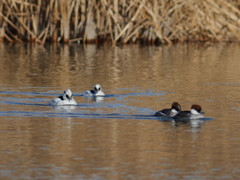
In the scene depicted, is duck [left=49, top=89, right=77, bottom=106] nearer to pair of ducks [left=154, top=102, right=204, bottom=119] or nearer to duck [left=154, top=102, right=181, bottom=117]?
duck [left=154, top=102, right=181, bottom=117]

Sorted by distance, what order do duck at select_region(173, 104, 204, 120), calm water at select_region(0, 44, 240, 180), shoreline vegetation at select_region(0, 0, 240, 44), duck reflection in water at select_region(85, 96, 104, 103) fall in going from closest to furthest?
calm water at select_region(0, 44, 240, 180) → duck at select_region(173, 104, 204, 120) → duck reflection in water at select_region(85, 96, 104, 103) → shoreline vegetation at select_region(0, 0, 240, 44)

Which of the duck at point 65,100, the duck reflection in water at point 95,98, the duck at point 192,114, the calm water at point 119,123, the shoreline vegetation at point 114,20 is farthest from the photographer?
the shoreline vegetation at point 114,20

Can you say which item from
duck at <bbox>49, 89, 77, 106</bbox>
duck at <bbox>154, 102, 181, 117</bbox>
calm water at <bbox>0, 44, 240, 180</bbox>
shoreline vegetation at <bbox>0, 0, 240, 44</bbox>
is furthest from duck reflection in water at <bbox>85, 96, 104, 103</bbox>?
shoreline vegetation at <bbox>0, 0, 240, 44</bbox>

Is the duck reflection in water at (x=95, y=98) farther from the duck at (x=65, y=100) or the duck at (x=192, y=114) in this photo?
the duck at (x=192, y=114)

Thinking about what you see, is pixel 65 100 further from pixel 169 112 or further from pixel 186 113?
pixel 186 113

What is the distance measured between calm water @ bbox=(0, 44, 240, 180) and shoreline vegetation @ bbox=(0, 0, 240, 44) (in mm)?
7681

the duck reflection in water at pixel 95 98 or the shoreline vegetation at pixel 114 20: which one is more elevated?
the shoreline vegetation at pixel 114 20

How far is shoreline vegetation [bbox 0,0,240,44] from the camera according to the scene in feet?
105

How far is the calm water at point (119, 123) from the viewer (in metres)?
8.25

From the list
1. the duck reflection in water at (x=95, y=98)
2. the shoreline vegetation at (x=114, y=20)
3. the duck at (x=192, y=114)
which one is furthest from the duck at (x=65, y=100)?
the shoreline vegetation at (x=114, y=20)

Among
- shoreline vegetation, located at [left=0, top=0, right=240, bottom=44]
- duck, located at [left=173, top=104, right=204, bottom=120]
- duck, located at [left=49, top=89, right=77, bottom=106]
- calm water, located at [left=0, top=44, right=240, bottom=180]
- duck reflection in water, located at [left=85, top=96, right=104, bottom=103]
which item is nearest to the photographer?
calm water, located at [left=0, top=44, right=240, bottom=180]

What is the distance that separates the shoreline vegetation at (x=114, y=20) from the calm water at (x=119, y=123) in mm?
7681

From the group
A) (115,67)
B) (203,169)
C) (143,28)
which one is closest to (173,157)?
(203,169)

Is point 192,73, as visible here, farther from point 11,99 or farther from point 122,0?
point 122,0
